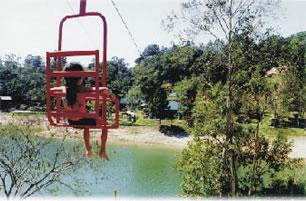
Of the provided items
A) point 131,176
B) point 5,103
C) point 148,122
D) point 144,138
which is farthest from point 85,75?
point 5,103

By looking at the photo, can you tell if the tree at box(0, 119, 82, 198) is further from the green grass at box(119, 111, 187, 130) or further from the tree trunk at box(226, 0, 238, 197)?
the green grass at box(119, 111, 187, 130)

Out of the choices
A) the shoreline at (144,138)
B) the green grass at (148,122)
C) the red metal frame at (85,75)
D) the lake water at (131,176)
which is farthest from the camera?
the green grass at (148,122)

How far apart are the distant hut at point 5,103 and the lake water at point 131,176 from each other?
932 inches

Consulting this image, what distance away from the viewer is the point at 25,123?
15398 millimetres

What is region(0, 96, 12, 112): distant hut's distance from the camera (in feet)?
175

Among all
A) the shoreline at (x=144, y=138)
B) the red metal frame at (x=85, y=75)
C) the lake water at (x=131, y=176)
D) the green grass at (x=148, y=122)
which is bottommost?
the lake water at (x=131, y=176)

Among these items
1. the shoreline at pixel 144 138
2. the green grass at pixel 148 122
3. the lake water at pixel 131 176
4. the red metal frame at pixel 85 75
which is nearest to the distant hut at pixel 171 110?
the green grass at pixel 148 122

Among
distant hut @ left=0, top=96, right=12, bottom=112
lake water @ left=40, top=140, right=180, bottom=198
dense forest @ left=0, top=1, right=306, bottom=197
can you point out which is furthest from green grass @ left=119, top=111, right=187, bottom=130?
dense forest @ left=0, top=1, right=306, bottom=197

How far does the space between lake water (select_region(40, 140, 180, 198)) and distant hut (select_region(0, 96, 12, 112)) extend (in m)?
23.7

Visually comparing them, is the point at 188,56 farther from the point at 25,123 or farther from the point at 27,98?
the point at 27,98

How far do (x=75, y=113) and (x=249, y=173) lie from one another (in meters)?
13.0

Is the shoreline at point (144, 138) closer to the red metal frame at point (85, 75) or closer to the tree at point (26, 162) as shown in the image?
the tree at point (26, 162)

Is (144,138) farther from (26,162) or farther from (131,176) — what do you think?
(26,162)

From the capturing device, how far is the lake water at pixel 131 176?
18466 millimetres
